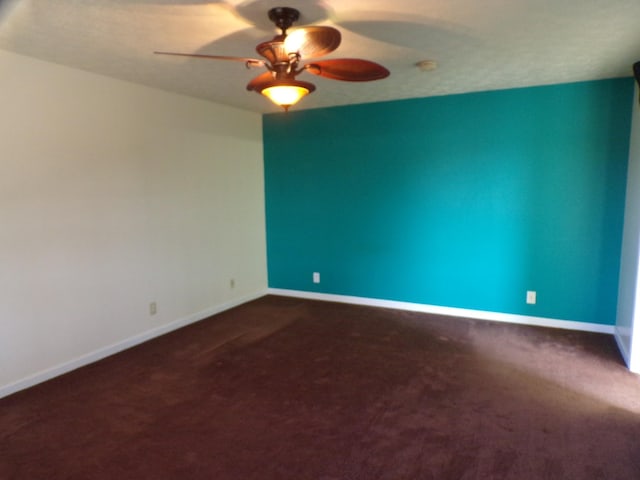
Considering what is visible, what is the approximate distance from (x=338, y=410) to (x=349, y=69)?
2020mm

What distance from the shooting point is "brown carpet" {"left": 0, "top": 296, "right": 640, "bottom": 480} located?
7.09 ft

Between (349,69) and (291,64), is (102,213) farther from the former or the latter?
(349,69)

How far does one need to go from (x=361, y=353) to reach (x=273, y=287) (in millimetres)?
2228

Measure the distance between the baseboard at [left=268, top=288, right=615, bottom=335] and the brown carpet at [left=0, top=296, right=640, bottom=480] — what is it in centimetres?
14

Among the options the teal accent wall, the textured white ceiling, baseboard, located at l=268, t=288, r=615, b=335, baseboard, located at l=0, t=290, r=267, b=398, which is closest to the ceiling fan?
the textured white ceiling

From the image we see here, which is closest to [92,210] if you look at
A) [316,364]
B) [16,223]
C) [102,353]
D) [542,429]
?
[16,223]

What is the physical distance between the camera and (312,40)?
1.96 m

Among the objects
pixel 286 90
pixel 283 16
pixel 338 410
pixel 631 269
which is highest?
pixel 283 16

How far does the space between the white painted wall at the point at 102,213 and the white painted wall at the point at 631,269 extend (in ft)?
12.5

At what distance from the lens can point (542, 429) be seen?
2443mm

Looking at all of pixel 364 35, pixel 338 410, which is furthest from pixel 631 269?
pixel 364 35

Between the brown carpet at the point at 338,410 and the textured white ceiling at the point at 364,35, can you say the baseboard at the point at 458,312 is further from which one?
the textured white ceiling at the point at 364,35

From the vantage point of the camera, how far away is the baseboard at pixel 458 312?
403cm

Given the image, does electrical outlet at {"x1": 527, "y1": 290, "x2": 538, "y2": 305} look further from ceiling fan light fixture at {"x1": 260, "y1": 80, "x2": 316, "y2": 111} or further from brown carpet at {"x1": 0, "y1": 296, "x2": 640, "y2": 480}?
ceiling fan light fixture at {"x1": 260, "y1": 80, "x2": 316, "y2": 111}
